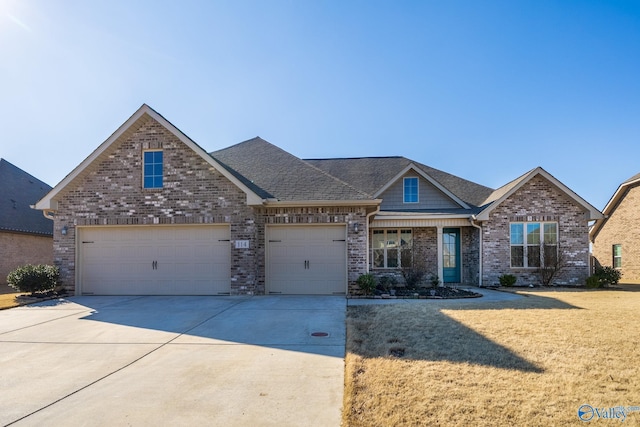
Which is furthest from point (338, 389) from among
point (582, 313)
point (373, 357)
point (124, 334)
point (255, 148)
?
point (255, 148)

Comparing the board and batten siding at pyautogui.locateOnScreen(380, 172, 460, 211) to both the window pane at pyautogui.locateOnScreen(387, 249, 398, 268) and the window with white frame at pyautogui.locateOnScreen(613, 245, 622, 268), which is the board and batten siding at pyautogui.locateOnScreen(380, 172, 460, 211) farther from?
the window with white frame at pyautogui.locateOnScreen(613, 245, 622, 268)

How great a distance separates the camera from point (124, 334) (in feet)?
23.3

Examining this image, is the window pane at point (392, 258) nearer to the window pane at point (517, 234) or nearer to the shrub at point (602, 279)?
the window pane at point (517, 234)

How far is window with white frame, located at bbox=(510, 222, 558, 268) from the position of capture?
48.5 feet

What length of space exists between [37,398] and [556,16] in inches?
578

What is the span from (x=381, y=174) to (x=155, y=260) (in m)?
11.1

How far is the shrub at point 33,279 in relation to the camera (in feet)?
37.4

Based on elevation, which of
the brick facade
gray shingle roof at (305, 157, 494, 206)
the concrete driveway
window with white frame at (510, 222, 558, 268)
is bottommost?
the concrete driveway

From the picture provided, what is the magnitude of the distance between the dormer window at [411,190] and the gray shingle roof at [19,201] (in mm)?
18559

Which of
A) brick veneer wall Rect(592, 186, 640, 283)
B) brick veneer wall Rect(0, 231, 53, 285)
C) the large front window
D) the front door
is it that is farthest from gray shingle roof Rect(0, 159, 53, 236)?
brick veneer wall Rect(592, 186, 640, 283)

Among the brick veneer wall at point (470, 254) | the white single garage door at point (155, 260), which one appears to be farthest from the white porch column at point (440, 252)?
the white single garage door at point (155, 260)

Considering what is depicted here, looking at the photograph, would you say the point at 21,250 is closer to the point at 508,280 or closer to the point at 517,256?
the point at 508,280

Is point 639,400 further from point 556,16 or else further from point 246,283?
point 556,16

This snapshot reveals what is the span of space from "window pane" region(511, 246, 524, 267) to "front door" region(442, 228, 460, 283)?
7.24 ft
